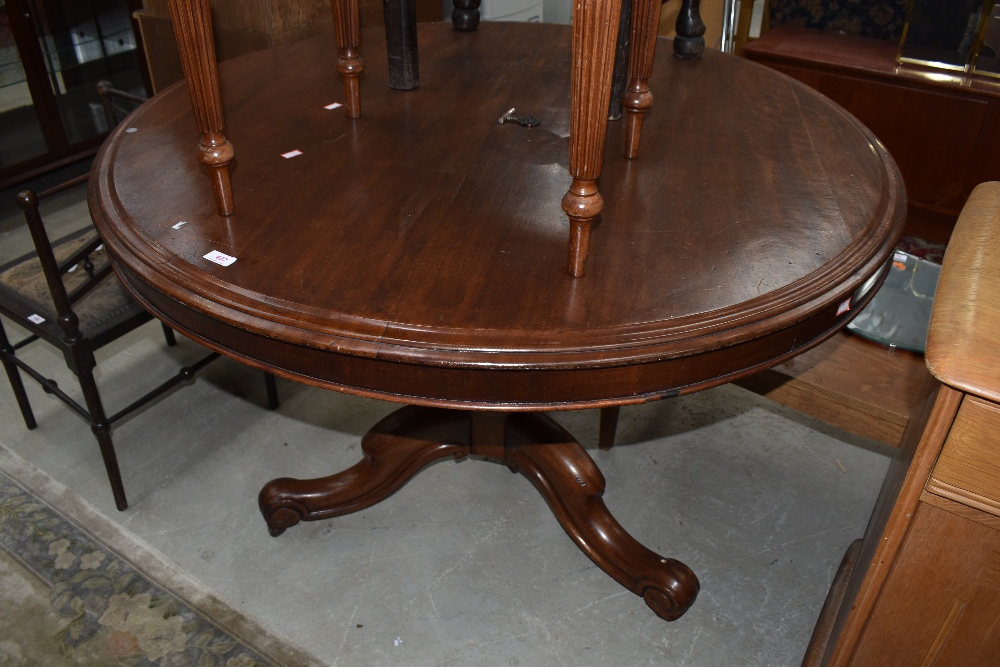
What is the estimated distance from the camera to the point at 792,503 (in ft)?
6.61

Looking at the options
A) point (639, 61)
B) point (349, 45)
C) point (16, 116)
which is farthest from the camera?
point (16, 116)

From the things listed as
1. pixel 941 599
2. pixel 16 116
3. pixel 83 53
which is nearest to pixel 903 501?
pixel 941 599

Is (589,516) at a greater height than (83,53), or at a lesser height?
lesser

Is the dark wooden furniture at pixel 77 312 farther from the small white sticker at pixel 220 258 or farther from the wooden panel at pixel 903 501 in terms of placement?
the wooden panel at pixel 903 501

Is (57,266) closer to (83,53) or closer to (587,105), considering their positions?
(587,105)

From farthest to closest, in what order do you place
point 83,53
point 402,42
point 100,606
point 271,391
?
point 83,53, point 271,391, point 100,606, point 402,42

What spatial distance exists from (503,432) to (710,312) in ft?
2.86

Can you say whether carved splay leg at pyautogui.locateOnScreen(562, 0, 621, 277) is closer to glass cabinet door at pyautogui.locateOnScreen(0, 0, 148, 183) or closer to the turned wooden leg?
the turned wooden leg

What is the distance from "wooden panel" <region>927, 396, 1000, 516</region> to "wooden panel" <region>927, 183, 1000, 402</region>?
4cm

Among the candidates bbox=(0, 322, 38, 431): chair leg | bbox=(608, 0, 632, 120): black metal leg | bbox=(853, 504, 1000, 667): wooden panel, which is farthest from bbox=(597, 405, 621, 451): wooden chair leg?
bbox=(0, 322, 38, 431): chair leg

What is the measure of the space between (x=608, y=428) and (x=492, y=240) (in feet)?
3.54

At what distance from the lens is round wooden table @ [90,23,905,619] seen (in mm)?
977

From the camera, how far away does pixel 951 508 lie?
3.24 ft

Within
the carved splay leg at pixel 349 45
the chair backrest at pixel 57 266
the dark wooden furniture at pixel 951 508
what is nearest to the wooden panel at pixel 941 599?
the dark wooden furniture at pixel 951 508
